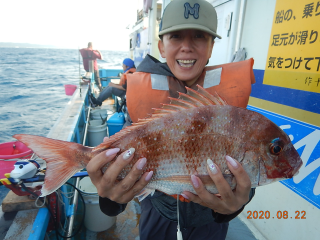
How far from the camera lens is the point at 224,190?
1210mm

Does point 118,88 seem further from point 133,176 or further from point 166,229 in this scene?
point 133,176

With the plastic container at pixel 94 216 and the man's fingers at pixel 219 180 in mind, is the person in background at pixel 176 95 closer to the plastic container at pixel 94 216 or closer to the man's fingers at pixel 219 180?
the man's fingers at pixel 219 180

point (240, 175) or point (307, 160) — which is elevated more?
point (240, 175)

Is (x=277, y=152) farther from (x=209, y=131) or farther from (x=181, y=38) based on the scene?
(x=181, y=38)

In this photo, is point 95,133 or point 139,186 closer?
point 139,186

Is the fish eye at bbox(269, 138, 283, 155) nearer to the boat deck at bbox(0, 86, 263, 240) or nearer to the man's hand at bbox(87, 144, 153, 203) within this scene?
the man's hand at bbox(87, 144, 153, 203)

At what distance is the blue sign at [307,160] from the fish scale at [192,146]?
950 millimetres

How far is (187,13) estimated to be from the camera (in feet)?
4.58

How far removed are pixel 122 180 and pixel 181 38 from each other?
3.83 feet

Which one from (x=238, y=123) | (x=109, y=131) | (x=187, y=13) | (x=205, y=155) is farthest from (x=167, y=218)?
(x=109, y=131)

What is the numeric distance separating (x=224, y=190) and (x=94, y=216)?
7.61 ft

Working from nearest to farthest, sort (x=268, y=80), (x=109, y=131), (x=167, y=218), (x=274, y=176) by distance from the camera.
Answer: (x=274, y=176)
(x=167, y=218)
(x=268, y=80)
(x=109, y=131)

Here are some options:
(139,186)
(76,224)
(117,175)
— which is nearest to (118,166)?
(117,175)

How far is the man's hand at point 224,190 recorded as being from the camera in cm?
118
